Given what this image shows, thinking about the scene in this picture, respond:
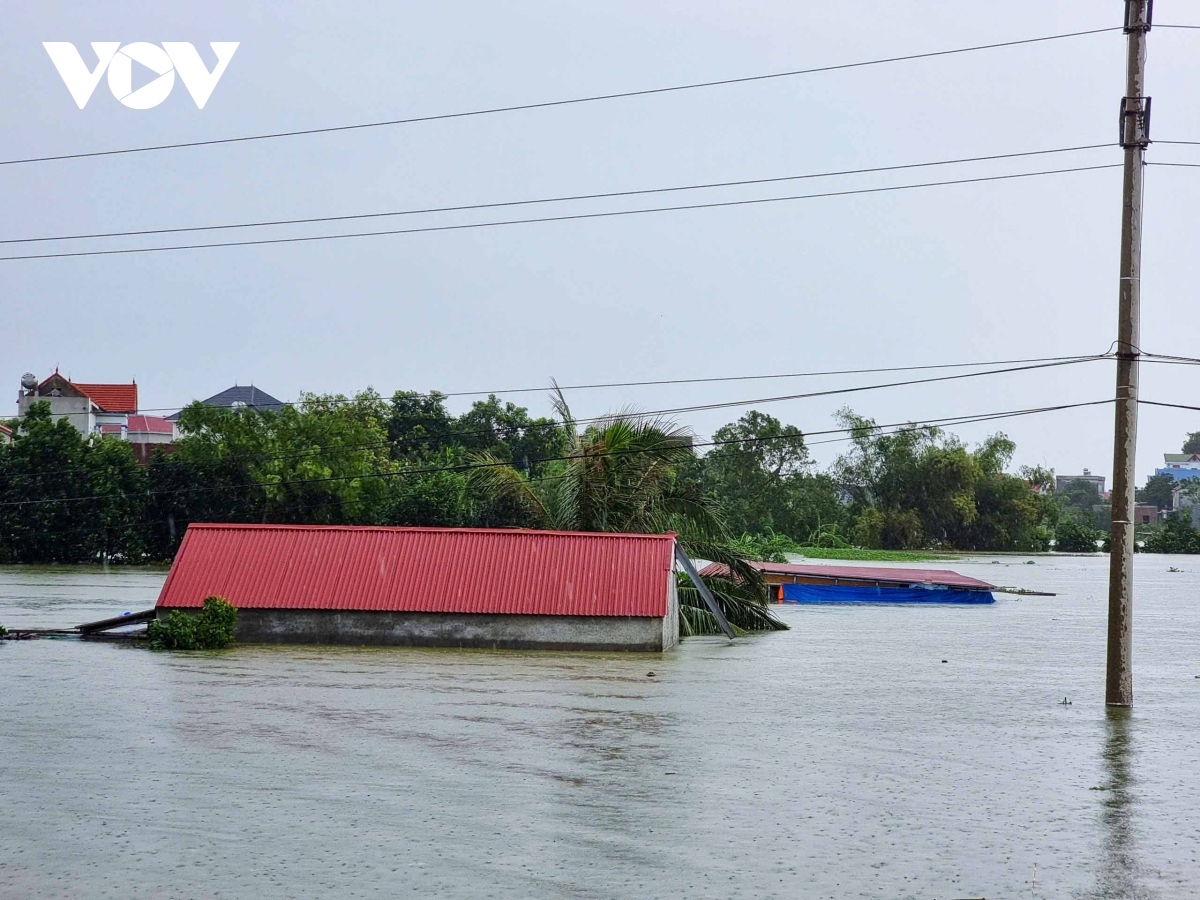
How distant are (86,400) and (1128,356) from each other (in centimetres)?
11122

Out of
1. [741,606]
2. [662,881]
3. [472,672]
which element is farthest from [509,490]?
[662,881]

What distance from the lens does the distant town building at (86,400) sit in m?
117

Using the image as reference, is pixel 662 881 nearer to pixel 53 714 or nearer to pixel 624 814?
pixel 624 814

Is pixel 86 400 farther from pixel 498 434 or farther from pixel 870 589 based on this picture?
pixel 870 589

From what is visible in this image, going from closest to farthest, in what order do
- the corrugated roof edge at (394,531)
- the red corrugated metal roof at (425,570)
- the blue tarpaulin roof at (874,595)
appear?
1. the red corrugated metal roof at (425,570)
2. the corrugated roof edge at (394,531)
3. the blue tarpaulin roof at (874,595)

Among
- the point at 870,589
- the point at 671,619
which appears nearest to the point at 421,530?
the point at 671,619

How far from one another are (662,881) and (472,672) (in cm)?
1595

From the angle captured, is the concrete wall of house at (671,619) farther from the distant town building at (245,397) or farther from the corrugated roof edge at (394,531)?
the distant town building at (245,397)

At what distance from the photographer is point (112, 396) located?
12662 cm

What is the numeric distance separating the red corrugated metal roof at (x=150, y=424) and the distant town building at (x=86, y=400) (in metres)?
1.05

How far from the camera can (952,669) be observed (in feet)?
97.6

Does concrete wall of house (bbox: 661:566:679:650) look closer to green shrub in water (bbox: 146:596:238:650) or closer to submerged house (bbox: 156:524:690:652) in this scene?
submerged house (bbox: 156:524:690:652)

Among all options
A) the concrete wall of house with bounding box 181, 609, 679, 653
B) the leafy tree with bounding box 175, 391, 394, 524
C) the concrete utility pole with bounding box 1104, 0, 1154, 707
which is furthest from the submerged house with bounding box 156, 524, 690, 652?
the leafy tree with bounding box 175, 391, 394, 524

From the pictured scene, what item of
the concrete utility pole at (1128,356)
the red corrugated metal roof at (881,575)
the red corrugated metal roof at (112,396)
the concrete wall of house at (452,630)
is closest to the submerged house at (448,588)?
the concrete wall of house at (452,630)
